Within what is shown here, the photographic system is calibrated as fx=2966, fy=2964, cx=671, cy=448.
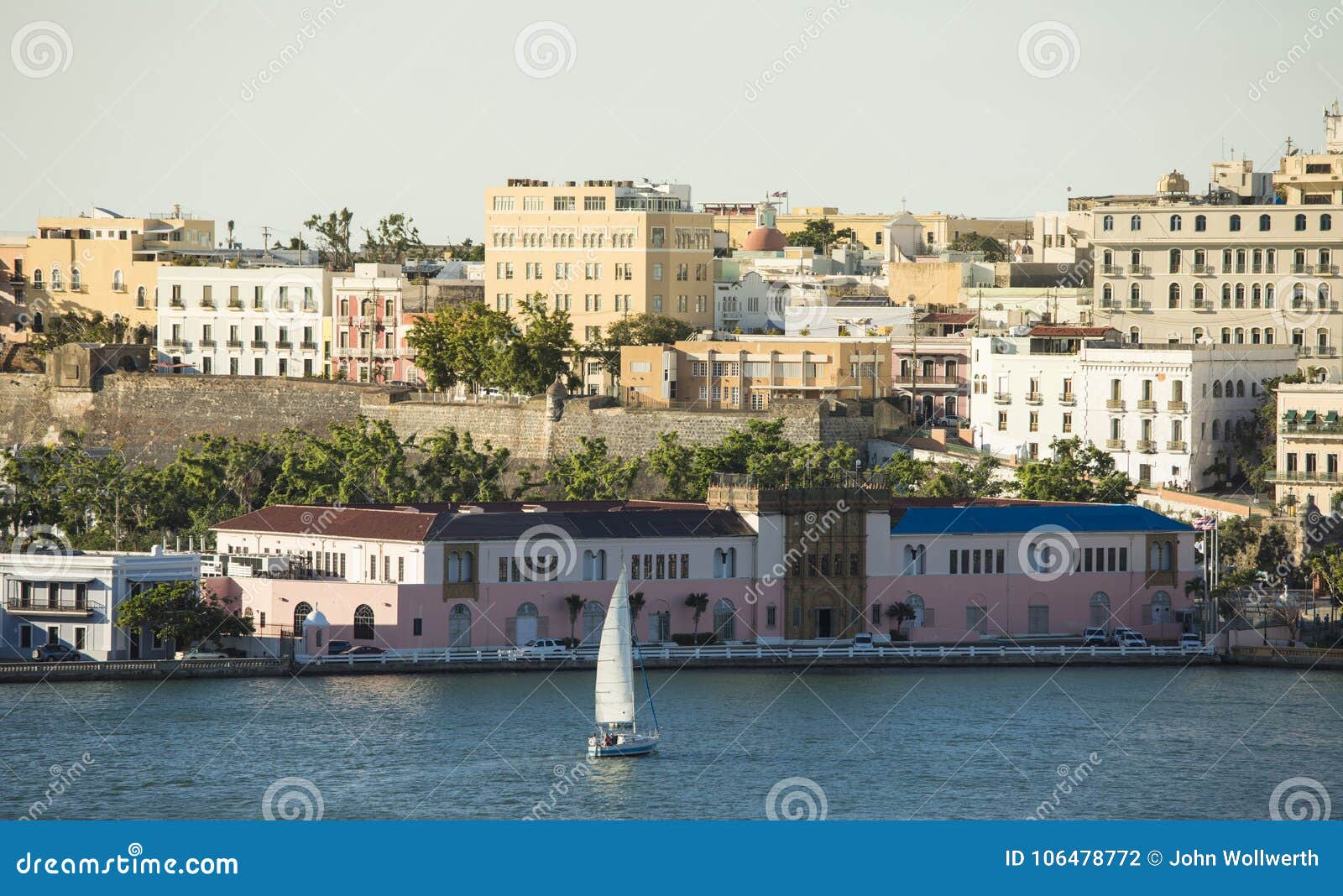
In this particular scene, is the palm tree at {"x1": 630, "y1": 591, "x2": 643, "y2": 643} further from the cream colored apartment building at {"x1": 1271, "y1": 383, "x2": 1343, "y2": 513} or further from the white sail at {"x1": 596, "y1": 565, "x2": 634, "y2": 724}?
the cream colored apartment building at {"x1": 1271, "y1": 383, "x2": 1343, "y2": 513}

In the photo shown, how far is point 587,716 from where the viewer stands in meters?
55.4

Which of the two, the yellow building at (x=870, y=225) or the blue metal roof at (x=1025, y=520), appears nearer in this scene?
the blue metal roof at (x=1025, y=520)

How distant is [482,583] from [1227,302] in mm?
34549

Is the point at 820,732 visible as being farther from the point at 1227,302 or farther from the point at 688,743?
the point at 1227,302

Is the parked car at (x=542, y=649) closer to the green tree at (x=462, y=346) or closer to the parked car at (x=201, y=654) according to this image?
the parked car at (x=201, y=654)

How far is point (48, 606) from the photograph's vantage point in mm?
61375

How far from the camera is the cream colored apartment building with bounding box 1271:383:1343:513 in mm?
72000

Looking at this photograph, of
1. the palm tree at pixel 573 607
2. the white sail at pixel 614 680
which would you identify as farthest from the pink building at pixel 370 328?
the white sail at pixel 614 680

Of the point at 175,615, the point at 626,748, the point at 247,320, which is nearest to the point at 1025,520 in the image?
the point at 626,748

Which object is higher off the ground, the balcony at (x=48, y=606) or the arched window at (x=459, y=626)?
the balcony at (x=48, y=606)

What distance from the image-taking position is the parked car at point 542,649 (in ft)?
201

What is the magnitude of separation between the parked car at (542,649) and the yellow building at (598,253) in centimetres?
3894

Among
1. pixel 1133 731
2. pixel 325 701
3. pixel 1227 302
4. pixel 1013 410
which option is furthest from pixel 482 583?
pixel 1227 302

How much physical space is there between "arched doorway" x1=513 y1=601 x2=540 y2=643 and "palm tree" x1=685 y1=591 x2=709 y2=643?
346cm
